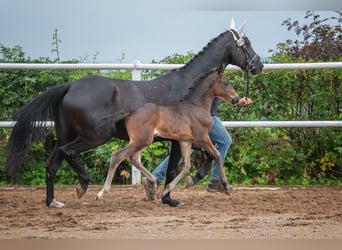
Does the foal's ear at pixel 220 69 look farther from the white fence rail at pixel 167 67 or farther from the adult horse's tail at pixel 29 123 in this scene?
the adult horse's tail at pixel 29 123

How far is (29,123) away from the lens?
8352 mm

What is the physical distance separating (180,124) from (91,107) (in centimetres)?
95

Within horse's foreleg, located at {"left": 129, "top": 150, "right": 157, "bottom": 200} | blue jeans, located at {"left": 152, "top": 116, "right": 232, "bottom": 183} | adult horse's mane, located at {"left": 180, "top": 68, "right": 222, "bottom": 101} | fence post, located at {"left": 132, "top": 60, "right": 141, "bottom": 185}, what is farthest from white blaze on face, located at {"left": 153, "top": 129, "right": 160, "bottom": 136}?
fence post, located at {"left": 132, "top": 60, "right": 141, "bottom": 185}

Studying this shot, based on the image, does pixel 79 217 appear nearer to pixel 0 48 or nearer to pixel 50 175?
pixel 50 175

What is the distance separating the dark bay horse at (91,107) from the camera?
8125 mm

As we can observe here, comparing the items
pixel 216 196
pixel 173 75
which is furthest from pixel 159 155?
pixel 173 75

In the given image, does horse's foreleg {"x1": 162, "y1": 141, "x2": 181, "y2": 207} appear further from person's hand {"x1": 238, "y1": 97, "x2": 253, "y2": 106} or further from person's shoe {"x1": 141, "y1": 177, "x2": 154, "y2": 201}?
person's hand {"x1": 238, "y1": 97, "x2": 253, "y2": 106}

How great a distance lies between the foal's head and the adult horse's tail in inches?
62.6

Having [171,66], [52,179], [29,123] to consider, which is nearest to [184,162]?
[52,179]

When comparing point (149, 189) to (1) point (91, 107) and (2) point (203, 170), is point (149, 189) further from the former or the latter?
(1) point (91, 107)

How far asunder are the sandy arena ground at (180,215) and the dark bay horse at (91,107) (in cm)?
44

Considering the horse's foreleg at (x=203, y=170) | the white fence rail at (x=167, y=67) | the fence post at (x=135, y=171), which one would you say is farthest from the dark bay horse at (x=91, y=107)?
the fence post at (x=135, y=171)

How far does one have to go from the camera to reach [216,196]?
9.20 m

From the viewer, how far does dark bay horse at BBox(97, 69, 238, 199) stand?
7.96 meters
